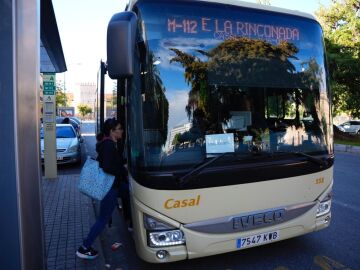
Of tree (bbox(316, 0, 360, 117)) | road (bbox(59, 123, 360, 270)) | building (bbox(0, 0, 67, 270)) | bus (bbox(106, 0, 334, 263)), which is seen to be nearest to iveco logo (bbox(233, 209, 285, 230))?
bus (bbox(106, 0, 334, 263))

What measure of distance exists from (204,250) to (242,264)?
0.89m

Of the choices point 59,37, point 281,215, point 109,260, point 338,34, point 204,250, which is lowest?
point 109,260

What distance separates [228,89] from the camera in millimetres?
3535

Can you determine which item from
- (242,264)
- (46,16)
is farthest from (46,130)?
(242,264)

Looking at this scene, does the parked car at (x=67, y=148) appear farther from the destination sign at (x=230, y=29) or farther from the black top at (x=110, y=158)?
the destination sign at (x=230, y=29)

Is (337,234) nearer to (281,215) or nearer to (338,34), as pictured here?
(281,215)

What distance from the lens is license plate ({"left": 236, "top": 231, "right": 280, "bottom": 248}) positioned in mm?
3574

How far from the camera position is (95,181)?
4.15 meters

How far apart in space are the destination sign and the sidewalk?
246 centimetres

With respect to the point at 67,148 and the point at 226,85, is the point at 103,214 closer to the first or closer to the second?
the point at 226,85

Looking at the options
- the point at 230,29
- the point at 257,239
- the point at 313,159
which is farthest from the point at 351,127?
the point at 230,29

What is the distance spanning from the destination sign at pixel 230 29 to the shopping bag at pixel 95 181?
71.5 inches

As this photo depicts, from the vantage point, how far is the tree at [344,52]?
20.9m

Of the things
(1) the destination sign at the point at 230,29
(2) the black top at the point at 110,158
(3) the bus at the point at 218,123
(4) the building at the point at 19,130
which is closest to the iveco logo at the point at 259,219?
(3) the bus at the point at 218,123
